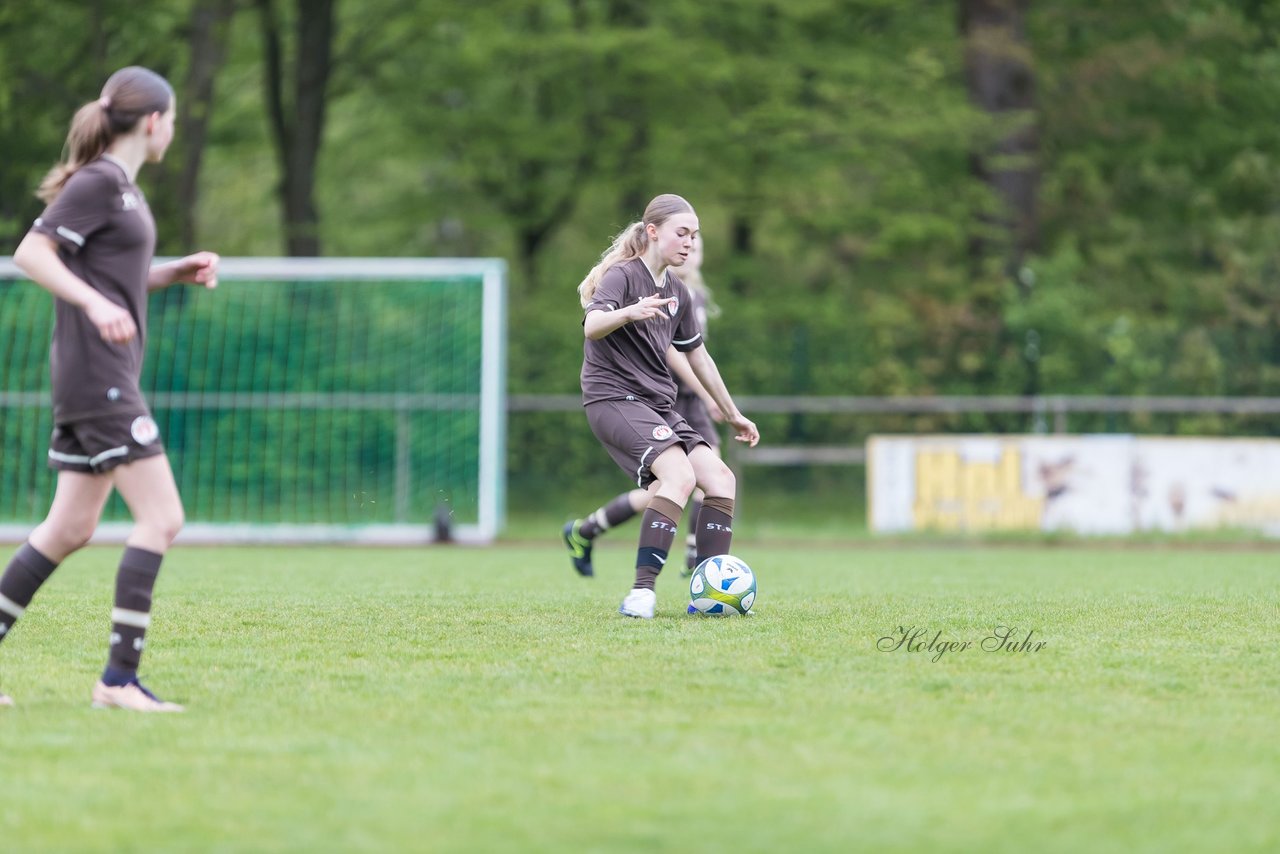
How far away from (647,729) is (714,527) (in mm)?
3224

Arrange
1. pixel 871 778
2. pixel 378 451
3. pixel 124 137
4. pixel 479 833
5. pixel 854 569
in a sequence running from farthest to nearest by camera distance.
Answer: pixel 378 451 < pixel 854 569 < pixel 124 137 < pixel 871 778 < pixel 479 833

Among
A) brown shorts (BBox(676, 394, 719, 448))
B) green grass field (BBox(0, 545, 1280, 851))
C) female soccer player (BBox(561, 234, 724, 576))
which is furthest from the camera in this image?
brown shorts (BBox(676, 394, 719, 448))

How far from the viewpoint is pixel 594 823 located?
3.73 meters

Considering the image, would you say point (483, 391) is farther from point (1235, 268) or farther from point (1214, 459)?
point (1235, 268)

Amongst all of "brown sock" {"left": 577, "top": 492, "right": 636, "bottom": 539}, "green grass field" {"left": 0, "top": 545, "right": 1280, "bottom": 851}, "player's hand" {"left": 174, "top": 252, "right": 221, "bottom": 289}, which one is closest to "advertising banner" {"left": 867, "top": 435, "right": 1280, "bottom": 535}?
"brown sock" {"left": 577, "top": 492, "right": 636, "bottom": 539}

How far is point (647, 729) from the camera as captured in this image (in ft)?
15.9

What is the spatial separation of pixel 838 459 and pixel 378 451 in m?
5.59

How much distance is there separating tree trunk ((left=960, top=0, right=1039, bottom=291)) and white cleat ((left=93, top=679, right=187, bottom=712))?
19432mm

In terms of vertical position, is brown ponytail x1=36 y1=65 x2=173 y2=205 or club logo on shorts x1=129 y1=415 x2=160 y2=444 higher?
brown ponytail x1=36 y1=65 x2=173 y2=205

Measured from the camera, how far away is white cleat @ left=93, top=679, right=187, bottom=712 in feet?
17.1

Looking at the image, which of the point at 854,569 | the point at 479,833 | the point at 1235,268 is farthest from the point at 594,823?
the point at 1235,268

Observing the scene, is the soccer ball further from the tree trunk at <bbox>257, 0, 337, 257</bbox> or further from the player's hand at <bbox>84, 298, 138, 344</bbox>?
the tree trunk at <bbox>257, 0, 337, 257</bbox>
